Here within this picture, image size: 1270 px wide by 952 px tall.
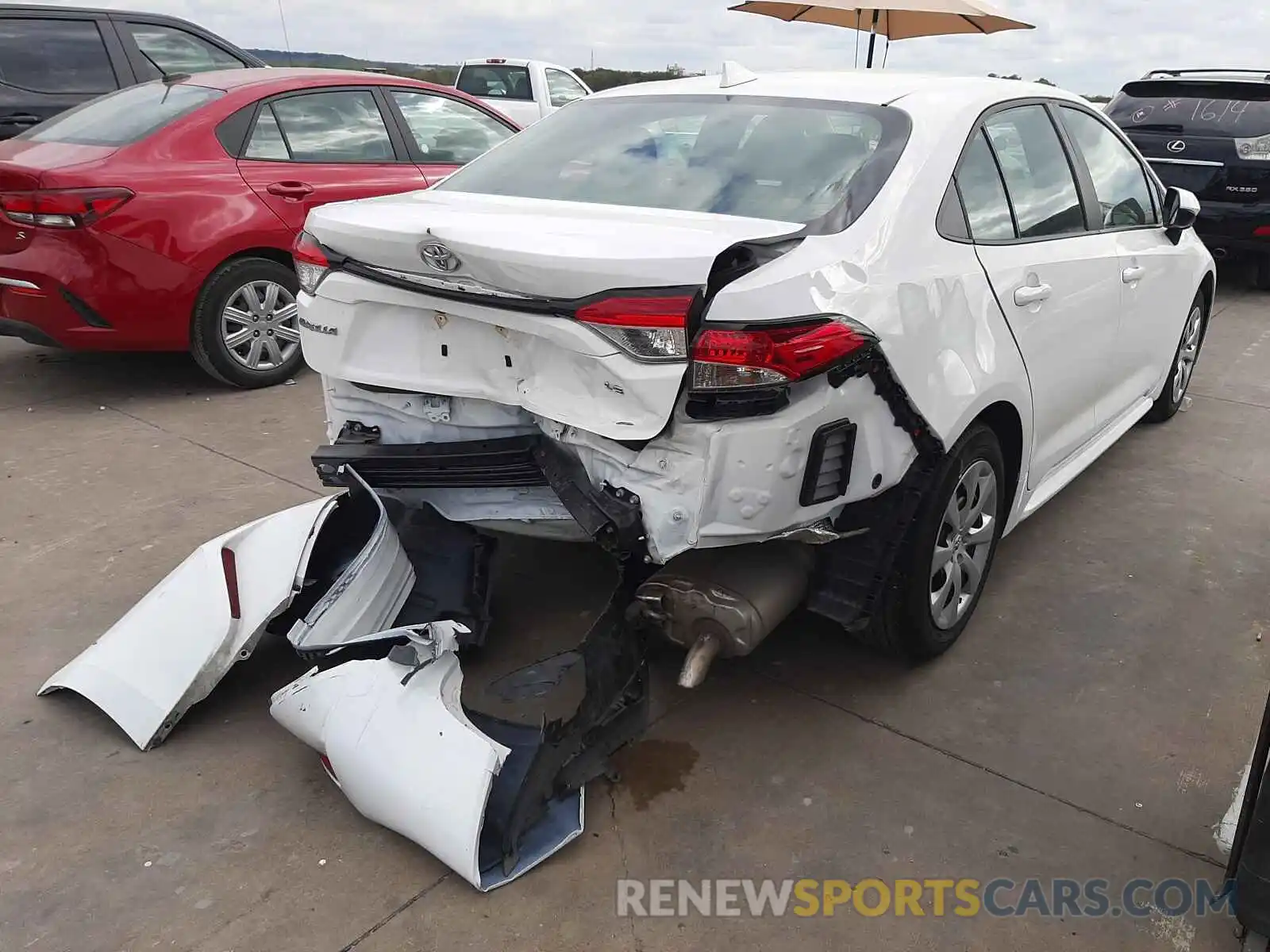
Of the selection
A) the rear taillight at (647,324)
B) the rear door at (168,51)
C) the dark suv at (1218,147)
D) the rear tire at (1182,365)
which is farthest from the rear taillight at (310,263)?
the dark suv at (1218,147)

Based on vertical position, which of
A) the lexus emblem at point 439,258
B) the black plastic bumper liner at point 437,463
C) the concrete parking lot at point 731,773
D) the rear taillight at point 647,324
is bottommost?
the concrete parking lot at point 731,773

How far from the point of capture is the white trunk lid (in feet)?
7.77

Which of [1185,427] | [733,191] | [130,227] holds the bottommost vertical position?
[1185,427]

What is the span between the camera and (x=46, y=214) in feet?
16.3

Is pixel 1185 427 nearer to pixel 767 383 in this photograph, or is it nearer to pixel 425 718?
pixel 767 383

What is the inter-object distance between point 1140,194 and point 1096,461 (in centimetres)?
128

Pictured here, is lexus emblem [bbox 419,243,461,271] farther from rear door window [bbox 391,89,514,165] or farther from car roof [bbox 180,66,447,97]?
rear door window [bbox 391,89,514,165]

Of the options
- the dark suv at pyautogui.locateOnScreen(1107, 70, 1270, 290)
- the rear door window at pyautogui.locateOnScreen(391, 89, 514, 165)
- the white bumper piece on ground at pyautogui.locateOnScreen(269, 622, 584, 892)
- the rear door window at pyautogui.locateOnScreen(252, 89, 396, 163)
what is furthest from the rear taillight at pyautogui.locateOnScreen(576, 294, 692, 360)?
the dark suv at pyautogui.locateOnScreen(1107, 70, 1270, 290)

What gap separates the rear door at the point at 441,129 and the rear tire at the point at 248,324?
1.24 metres

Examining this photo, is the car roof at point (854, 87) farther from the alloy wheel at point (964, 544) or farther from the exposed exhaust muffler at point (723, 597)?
the exposed exhaust muffler at point (723, 597)

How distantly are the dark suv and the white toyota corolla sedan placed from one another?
5.65 m

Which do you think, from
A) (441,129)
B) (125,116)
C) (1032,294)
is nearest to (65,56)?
(125,116)

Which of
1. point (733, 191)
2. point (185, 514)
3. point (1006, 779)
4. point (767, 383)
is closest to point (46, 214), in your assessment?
point (185, 514)

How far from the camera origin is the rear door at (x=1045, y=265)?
121 inches
